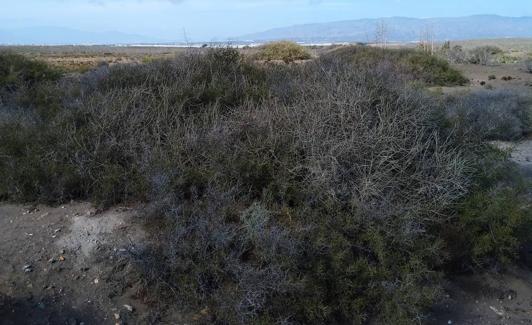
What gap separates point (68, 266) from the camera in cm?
596

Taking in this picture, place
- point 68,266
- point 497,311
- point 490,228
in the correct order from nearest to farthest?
point 68,266 < point 497,311 < point 490,228

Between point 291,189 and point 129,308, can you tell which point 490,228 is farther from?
point 129,308

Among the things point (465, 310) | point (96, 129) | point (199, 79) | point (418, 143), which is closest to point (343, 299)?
point (465, 310)

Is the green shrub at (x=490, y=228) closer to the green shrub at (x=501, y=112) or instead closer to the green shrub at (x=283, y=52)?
the green shrub at (x=501, y=112)

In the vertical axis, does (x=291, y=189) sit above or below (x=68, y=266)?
above

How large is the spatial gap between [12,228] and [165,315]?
228cm

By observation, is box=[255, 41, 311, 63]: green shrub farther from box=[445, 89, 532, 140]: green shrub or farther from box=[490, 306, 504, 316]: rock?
box=[490, 306, 504, 316]: rock

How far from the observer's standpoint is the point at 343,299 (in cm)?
551

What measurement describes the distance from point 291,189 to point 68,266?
2535 mm

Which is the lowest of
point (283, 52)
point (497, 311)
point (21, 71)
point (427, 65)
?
point (497, 311)

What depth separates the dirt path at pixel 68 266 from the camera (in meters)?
5.45

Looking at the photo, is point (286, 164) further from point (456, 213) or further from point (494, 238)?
point (494, 238)

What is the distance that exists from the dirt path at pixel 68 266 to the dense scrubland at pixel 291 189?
27cm

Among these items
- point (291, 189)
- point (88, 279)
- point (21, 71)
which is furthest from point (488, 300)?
point (21, 71)
